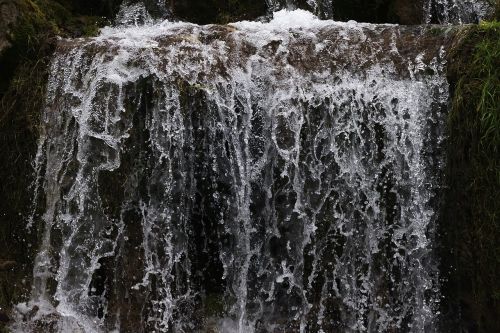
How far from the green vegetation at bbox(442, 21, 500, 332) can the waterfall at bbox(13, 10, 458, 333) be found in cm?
12

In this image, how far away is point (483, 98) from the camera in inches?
132

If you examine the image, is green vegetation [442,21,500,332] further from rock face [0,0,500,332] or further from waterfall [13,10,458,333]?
waterfall [13,10,458,333]

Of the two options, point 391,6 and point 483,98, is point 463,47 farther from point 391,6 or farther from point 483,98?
point 391,6

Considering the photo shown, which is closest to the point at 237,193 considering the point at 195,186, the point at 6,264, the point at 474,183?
the point at 195,186

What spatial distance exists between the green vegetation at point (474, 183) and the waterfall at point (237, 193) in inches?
4.8

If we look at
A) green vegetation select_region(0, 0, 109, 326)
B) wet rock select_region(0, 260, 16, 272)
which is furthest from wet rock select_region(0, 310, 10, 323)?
wet rock select_region(0, 260, 16, 272)

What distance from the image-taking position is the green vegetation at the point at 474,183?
3.34 meters

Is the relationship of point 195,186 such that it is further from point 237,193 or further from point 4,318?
point 4,318

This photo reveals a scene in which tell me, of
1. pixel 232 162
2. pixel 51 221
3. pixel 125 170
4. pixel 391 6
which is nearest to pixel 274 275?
pixel 232 162

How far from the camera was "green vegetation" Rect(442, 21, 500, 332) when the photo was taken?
3.34m

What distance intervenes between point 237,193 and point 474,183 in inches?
58.1

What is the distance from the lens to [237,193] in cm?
371

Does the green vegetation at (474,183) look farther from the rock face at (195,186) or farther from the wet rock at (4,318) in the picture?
the wet rock at (4,318)

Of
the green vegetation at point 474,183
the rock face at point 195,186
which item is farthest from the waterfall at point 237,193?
the green vegetation at point 474,183
